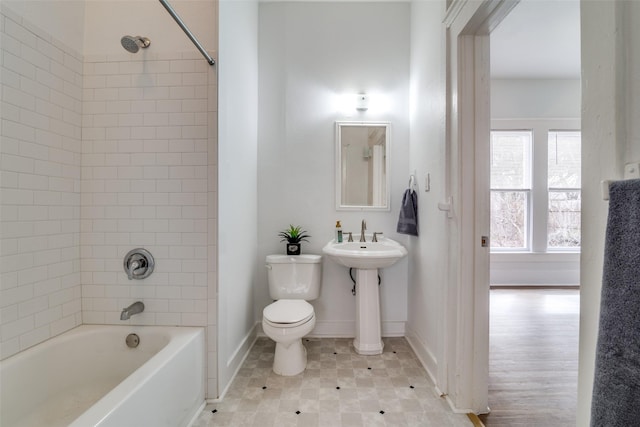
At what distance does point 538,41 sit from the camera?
9.04 ft

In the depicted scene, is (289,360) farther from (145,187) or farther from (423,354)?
(145,187)

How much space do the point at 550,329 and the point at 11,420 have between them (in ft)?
11.9

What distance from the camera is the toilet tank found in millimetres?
2113

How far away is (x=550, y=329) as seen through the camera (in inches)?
95.3

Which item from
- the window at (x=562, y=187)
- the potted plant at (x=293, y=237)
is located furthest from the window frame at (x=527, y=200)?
the potted plant at (x=293, y=237)

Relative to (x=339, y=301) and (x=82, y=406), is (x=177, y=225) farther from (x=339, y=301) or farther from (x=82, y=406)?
(x=339, y=301)

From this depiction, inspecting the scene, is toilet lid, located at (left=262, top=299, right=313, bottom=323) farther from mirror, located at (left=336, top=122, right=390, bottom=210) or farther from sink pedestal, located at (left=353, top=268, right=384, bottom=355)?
mirror, located at (left=336, top=122, right=390, bottom=210)

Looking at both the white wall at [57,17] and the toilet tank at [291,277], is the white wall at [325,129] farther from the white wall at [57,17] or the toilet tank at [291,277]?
the white wall at [57,17]

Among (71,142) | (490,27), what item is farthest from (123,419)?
(490,27)

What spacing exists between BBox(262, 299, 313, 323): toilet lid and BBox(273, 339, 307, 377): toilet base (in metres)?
0.19

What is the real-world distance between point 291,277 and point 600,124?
1.86m

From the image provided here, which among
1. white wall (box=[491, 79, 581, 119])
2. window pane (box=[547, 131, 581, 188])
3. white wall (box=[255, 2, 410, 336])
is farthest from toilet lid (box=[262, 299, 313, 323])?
window pane (box=[547, 131, 581, 188])

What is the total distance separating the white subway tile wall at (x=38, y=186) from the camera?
1197mm

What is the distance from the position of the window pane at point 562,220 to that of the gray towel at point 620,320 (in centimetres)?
389
